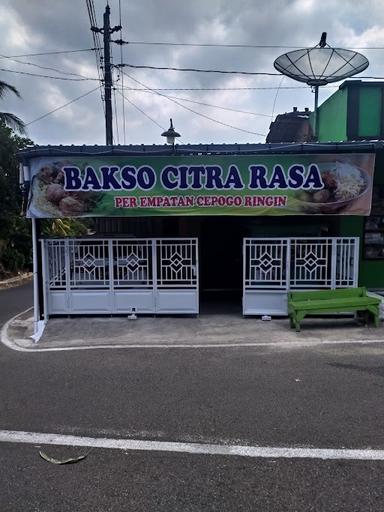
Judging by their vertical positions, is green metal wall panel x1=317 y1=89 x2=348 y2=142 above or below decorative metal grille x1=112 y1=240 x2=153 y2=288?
above

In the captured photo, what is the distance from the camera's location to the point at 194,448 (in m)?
3.82

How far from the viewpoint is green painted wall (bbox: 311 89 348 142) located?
1078cm

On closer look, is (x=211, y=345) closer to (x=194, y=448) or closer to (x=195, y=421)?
(x=195, y=421)

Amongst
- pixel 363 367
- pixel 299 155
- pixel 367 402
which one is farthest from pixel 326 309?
pixel 367 402

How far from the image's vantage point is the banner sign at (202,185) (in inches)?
330

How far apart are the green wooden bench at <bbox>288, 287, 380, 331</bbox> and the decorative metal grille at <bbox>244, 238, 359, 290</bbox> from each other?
0.41 metres

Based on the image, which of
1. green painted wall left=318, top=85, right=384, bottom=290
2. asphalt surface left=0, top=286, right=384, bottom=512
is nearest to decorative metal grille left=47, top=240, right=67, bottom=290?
asphalt surface left=0, top=286, right=384, bottom=512

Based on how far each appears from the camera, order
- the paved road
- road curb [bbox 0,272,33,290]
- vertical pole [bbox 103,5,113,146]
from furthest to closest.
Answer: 1. road curb [bbox 0,272,33,290]
2. vertical pole [bbox 103,5,113,146]
3. the paved road

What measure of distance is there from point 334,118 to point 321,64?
1.53 m

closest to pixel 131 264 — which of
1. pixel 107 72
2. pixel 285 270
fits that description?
pixel 285 270

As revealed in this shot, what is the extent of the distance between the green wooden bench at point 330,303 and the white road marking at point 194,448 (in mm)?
4195

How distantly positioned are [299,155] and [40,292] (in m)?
5.54

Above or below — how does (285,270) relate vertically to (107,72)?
below

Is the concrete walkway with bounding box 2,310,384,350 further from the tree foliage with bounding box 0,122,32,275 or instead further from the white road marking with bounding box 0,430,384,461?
the tree foliage with bounding box 0,122,32,275
